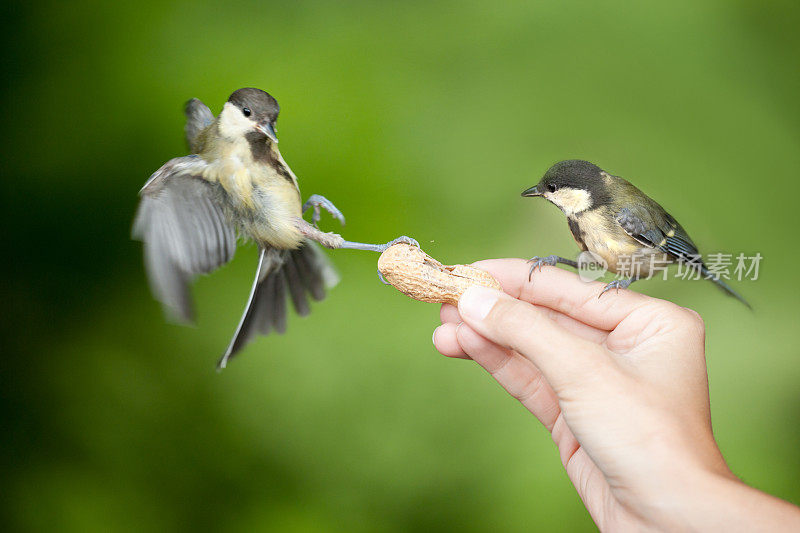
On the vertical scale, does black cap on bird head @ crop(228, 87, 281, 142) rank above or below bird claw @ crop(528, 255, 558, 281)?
above

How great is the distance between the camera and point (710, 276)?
1.18 metres

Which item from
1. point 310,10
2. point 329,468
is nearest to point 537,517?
point 329,468

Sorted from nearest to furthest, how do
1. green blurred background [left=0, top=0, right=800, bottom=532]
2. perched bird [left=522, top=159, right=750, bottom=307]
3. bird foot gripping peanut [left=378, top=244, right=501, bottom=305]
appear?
bird foot gripping peanut [left=378, top=244, right=501, bottom=305]
perched bird [left=522, top=159, right=750, bottom=307]
green blurred background [left=0, top=0, right=800, bottom=532]

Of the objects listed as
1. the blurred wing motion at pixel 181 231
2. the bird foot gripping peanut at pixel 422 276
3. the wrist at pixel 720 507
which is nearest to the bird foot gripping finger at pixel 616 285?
the bird foot gripping peanut at pixel 422 276

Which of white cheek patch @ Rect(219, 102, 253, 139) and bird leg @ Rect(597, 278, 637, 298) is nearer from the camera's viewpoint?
white cheek patch @ Rect(219, 102, 253, 139)

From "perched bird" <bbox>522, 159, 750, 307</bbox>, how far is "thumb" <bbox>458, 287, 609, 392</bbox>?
309mm

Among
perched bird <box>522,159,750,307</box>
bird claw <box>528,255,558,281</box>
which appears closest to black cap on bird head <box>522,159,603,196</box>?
perched bird <box>522,159,750,307</box>

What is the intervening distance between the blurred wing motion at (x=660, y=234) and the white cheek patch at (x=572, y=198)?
0.07 m

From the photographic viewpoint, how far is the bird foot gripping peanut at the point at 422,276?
982 mm

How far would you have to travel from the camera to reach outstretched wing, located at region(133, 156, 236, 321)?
3.03 feet

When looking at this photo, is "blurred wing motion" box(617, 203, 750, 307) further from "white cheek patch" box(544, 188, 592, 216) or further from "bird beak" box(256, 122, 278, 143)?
"bird beak" box(256, 122, 278, 143)

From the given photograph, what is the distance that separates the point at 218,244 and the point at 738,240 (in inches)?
52.4

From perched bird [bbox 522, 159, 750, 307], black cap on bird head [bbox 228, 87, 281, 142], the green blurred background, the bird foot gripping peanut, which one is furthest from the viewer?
the green blurred background

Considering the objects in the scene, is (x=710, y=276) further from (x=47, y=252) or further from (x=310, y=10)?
(x=47, y=252)
